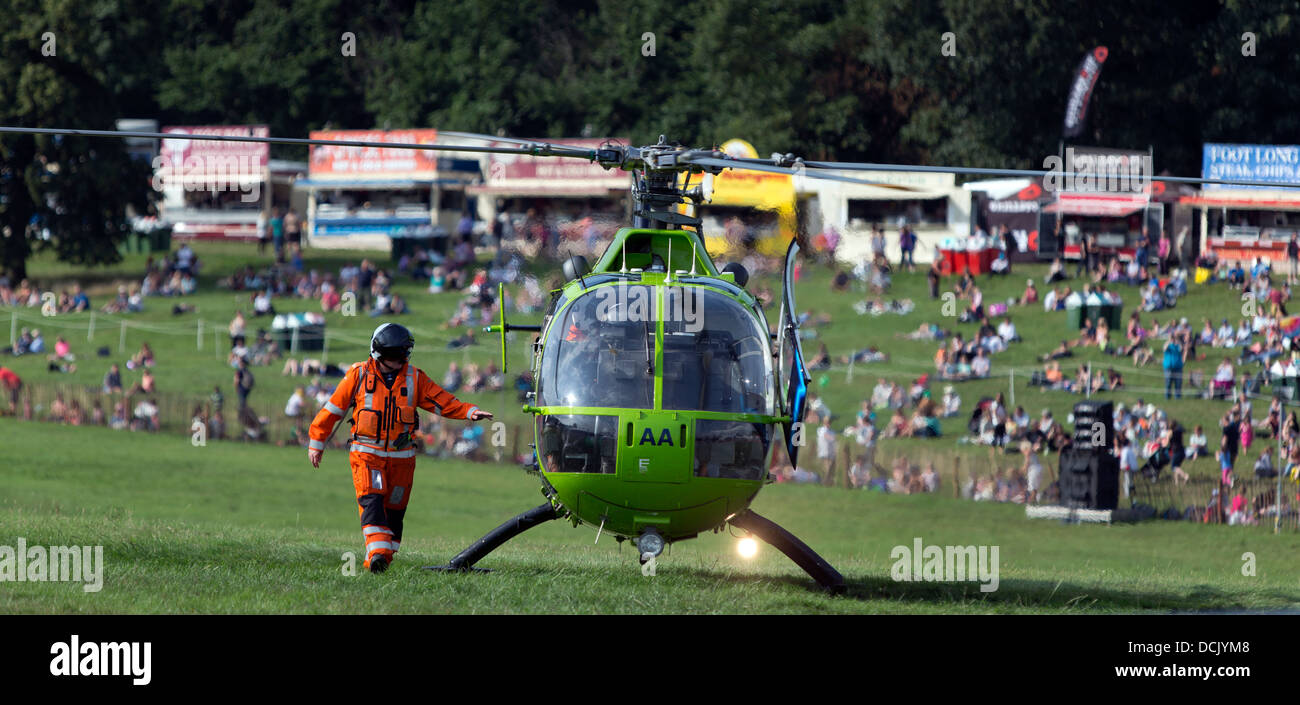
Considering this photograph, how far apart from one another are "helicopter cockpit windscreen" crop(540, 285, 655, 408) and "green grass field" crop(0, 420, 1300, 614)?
4.92ft

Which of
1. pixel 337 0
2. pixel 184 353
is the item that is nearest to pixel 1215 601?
pixel 184 353

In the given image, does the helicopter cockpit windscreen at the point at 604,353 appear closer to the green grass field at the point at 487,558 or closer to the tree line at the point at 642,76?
the green grass field at the point at 487,558

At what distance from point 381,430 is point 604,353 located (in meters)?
2.00

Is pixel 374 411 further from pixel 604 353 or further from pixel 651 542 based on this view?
pixel 651 542

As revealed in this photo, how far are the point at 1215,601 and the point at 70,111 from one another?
2020 inches

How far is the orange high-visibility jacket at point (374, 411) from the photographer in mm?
12859

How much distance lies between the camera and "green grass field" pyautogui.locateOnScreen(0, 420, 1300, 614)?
11.7 metres

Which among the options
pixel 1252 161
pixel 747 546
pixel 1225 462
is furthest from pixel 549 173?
pixel 747 546

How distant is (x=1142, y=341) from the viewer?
38750mm

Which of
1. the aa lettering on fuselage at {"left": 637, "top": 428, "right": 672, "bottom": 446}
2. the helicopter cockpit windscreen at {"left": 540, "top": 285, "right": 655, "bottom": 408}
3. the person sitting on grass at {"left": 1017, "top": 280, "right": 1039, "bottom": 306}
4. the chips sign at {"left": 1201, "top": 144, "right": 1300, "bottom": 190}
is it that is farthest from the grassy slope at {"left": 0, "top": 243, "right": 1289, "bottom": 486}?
the aa lettering on fuselage at {"left": 637, "top": 428, "right": 672, "bottom": 446}

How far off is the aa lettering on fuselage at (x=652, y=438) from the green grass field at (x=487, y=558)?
46.1 inches

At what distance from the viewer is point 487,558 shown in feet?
51.0

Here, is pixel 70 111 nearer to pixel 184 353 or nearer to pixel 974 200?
pixel 184 353
